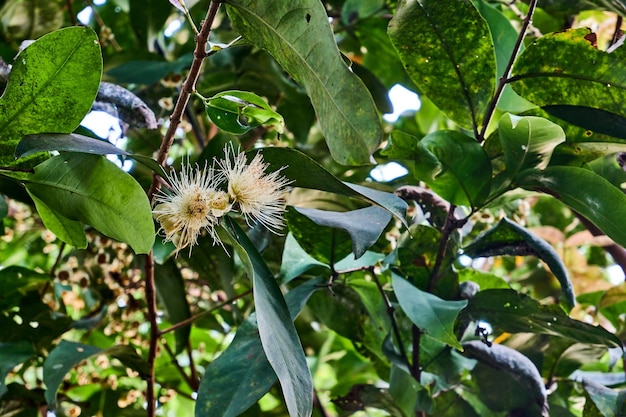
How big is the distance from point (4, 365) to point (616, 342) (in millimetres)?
703

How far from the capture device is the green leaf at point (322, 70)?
62cm

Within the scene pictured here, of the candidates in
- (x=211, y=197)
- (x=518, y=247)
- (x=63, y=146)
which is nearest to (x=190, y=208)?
(x=211, y=197)

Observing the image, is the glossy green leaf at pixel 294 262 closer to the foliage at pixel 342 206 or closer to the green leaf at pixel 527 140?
the foliage at pixel 342 206

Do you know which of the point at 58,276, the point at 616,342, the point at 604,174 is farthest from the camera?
the point at 58,276

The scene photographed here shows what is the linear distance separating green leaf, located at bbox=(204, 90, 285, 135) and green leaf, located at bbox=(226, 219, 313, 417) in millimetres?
114

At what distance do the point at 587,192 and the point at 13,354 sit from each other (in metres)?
0.72

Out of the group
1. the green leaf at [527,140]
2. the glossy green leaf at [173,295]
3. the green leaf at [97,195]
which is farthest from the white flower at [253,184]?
the glossy green leaf at [173,295]

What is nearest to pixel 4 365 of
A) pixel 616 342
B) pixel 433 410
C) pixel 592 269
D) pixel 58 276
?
pixel 58 276

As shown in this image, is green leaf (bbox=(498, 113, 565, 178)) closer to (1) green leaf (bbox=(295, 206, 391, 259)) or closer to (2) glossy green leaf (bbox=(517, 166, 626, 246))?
(2) glossy green leaf (bbox=(517, 166, 626, 246))

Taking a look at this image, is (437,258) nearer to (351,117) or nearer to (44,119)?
(351,117)

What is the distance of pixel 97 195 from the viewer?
0.61 metres

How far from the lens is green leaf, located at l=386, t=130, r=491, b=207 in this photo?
0.75 meters

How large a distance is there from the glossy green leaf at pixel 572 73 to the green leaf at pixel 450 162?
0.10 meters

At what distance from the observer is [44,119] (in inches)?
24.8
